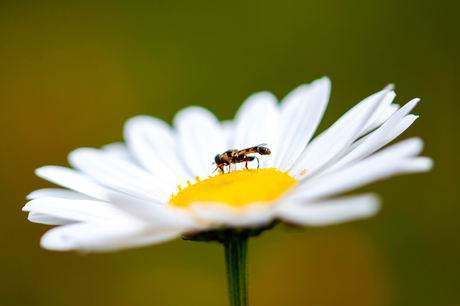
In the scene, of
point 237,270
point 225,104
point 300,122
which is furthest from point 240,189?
point 225,104

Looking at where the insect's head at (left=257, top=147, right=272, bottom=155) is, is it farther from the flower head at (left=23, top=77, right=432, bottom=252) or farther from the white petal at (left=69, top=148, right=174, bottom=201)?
the white petal at (left=69, top=148, right=174, bottom=201)

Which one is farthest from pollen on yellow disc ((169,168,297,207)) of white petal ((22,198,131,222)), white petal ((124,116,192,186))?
white petal ((124,116,192,186))

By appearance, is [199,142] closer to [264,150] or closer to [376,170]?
[264,150]

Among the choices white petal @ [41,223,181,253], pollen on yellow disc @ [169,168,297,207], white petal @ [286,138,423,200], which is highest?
pollen on yellow disc @ [169,168,297,207]

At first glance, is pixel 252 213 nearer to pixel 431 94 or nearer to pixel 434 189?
pixel 434 189

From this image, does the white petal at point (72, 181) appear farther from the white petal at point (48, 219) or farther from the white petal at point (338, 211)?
the white petal at point (338, 211)

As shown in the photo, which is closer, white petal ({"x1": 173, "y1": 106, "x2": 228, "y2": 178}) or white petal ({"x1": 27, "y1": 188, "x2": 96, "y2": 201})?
white petal ({"x1": 27, "y1": 188, "x2": 96, "y2": 201})
